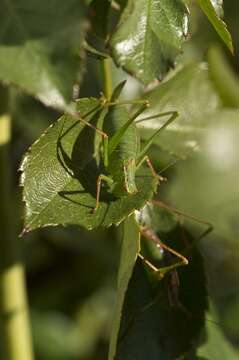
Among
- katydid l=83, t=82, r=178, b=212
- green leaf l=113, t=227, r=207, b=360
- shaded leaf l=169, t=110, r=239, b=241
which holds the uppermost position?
katydid l=83, t=82, r=178, b=212

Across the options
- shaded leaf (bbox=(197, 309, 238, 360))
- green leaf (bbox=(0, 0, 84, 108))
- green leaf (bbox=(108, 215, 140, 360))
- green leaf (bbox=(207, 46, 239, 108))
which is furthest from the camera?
green leaf (bbox=(207, 46, 239, 108))

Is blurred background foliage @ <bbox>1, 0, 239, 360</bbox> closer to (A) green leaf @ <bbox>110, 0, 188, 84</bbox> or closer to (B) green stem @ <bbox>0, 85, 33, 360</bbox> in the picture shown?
(B) green stem @ <bbox>0, 85, 33, 360</bbox>

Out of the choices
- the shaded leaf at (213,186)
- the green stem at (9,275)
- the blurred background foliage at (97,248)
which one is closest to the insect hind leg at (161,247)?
the green stem at (9,275)

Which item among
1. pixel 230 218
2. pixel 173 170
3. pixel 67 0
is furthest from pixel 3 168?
pixel 230 218

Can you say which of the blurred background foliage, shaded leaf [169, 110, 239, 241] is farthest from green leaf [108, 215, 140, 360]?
shaded leaf [169, 110, 239, 241]

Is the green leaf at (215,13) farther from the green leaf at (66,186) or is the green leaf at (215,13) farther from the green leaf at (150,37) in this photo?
the green leaf at (66,186)

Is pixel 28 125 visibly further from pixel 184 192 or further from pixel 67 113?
pixel 67 113
